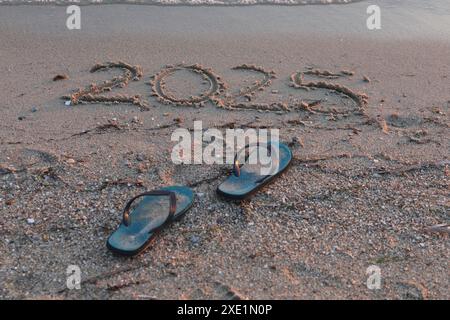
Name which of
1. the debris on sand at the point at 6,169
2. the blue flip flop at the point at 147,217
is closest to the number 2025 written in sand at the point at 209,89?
the debris on sand at the point at 6,169

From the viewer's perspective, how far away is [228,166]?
3180 millimetres

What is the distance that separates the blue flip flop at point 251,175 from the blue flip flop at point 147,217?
0.23 meters

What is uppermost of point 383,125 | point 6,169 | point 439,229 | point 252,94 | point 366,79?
point 366,79

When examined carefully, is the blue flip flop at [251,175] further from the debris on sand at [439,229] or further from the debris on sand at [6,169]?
the debris on sand at [6,169]

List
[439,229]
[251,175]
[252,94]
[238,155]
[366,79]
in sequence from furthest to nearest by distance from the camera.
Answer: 1. [366,79]
2. [252,94]
3. [238,155]
4. [251,175]
5. [439,229]

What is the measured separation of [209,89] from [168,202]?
4.76ft

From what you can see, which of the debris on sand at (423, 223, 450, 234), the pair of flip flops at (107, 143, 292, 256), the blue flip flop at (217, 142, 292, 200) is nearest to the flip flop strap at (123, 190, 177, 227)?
the pair of flip flops at (107, 143, 292, 256)

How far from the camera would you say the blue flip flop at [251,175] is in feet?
9.49

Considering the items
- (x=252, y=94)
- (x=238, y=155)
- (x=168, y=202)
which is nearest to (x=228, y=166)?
(x=238, y=155)

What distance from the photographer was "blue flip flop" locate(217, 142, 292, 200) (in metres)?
2.89

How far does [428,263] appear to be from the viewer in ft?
8.15

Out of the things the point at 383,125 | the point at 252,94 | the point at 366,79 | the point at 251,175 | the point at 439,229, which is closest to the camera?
the point at 439,229

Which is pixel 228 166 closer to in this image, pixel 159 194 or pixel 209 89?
pixel 159 194
